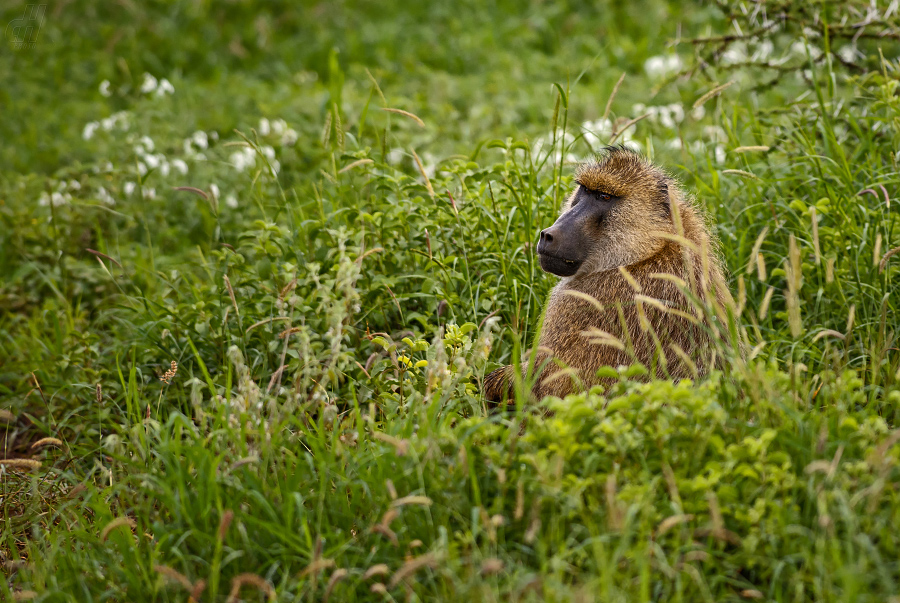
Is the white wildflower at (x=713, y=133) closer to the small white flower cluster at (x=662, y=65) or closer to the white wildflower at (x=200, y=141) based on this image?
the small white flower cluster at (x=662, y=65)

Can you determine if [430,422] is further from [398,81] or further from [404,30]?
[404,30]

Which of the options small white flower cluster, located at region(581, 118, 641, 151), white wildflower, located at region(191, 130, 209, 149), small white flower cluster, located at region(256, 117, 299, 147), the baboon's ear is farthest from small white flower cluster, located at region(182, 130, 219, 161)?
the baboon's ear

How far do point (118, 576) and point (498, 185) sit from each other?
2611 millimetres

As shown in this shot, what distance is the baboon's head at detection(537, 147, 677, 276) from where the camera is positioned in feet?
11.0

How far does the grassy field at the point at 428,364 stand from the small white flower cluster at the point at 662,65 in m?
0.10

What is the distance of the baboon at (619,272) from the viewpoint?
3.16m

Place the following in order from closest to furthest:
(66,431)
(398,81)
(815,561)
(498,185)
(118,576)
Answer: (815,561), (118,576), (66,431), (498,185), (398,81)

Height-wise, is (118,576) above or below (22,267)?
below

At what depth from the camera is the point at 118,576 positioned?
8.63ft

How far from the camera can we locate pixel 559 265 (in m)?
3.40

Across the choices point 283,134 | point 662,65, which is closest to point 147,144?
point 283,134

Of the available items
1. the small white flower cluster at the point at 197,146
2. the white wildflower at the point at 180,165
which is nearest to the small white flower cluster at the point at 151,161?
the white wildflower at the point at 180,165

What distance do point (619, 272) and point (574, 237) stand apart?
0.21 meters

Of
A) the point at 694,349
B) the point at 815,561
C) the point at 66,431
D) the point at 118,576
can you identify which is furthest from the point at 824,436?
the point at 66,431
